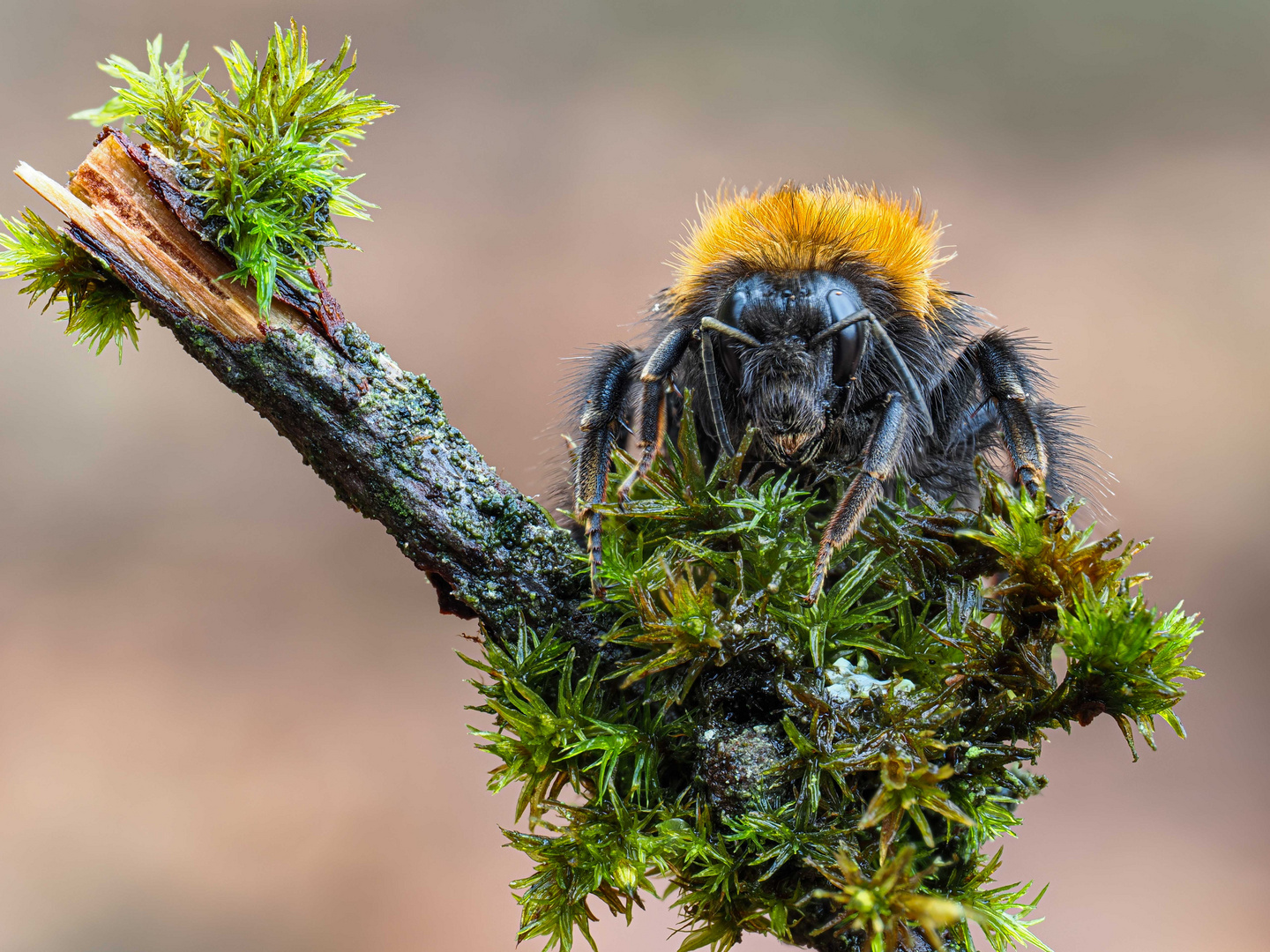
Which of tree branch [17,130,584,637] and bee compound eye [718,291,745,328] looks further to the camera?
bee compound eye [718,291,745,328]

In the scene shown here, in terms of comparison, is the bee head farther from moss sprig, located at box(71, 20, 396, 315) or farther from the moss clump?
moss sprig, located at box(71, 20, 396, 315)

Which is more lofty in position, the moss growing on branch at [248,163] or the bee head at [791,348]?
the bee head at [791,348]

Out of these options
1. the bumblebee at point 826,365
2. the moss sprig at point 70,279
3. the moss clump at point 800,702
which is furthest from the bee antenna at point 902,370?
the moss sprig at point 70,279

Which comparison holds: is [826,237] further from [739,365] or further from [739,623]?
[739,623]

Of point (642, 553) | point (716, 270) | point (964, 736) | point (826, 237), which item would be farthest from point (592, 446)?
point (964, 736)

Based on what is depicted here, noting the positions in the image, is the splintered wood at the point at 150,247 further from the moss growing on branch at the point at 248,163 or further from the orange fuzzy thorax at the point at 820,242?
the orange fuzzy thorax at the point at 820,242

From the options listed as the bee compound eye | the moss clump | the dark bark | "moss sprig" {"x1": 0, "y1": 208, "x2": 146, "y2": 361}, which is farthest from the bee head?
"moss sprig" {"x1": 0, "y1": 208, "x2": 146, "y2": 361}

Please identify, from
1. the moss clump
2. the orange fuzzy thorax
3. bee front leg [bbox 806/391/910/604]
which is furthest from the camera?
the orange fuzzy thorax

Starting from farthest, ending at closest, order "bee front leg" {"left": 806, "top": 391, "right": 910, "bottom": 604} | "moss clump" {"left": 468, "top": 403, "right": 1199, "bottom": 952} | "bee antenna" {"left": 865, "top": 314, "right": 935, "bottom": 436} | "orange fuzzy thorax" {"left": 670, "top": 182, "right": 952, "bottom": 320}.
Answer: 1. "orange fuzzy thorax" {"left": 670, "top": 182, "right": 952, "bottom": 320}
2. "bee antenna" {"left": 865, "top": 314, "right": 935, "bottom": 436}
3. "bee front leg" {"left": 806, "top": 391, "right": 910, "bottom": 604}
4. "moss clump" {"left": 468, "top": 403, "right": 1199, "bottom": 952}
